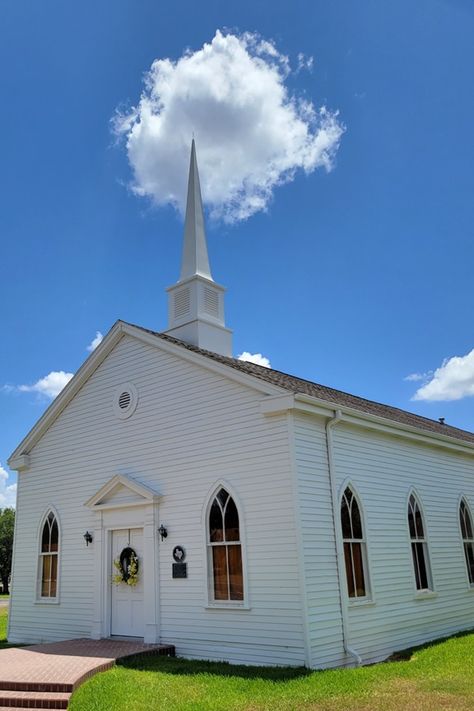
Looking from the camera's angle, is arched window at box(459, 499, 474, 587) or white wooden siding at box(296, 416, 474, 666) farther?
arched window at box(459, 499, 474, 587)

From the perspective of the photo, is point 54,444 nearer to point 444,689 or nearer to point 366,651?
point 366,651

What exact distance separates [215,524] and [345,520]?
2483mm

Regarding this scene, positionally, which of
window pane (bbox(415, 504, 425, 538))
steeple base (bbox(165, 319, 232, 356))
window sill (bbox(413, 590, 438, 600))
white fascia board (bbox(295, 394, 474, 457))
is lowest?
window sill (bbox(413, 590, 438, 600))

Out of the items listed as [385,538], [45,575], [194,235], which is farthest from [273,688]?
[194,235]

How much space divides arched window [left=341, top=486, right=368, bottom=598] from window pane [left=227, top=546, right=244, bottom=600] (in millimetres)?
2022

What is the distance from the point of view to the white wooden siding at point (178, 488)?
10.8m

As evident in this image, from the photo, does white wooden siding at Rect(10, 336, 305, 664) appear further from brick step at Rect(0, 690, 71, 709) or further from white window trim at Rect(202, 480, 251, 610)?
brick step at Rect(0, 690, 71, 709)

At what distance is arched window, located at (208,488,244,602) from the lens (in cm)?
1129

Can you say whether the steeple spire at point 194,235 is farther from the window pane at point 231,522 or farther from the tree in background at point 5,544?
the tree in background at point 5,544

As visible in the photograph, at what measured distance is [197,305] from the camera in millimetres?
16219

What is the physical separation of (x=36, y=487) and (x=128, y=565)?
4260 mm

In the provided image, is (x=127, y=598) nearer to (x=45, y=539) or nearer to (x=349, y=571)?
(x=45, y=539)

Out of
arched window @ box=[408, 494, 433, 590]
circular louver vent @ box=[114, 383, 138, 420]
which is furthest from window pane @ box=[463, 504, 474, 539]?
circular louver vent @ box=[114, 383, 138, 420]

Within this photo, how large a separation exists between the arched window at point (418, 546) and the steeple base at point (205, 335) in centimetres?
593
